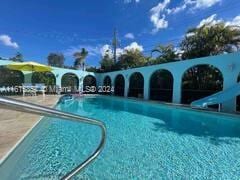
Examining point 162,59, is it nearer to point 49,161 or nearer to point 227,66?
point 227,66

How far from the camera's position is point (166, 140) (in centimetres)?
686

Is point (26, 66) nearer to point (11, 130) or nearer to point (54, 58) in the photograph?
point (11, 130)

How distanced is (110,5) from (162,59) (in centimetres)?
736

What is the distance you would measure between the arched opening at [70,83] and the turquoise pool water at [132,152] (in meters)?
15.3

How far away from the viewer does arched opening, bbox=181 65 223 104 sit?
15133mm

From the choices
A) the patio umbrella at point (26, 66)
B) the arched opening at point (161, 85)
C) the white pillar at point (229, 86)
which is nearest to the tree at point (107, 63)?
the arched opening at point (161, 85)

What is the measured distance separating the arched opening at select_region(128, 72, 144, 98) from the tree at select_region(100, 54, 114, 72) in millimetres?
5330

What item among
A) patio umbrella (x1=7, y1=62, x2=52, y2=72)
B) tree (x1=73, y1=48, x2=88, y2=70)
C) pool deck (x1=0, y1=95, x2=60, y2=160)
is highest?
Result: tree (x1=73, y1=48, x2=88, y2=70)

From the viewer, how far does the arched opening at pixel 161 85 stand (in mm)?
18547

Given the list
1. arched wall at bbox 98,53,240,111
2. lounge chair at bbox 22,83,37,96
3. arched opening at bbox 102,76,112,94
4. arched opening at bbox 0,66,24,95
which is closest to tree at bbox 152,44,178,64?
arched wall at bbox 98,53,240,111

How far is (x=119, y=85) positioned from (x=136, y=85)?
3.12 meters

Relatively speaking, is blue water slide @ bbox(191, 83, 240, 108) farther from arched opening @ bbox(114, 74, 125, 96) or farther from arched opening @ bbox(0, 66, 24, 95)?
arched opening @ bbox(0, 66, 24, 95)

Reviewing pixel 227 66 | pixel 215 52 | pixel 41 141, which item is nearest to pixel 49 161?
pixel 41 141

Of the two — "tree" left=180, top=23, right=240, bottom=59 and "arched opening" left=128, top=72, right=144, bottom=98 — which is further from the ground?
"tree" left=180, top=23, right=240, bottom=59
